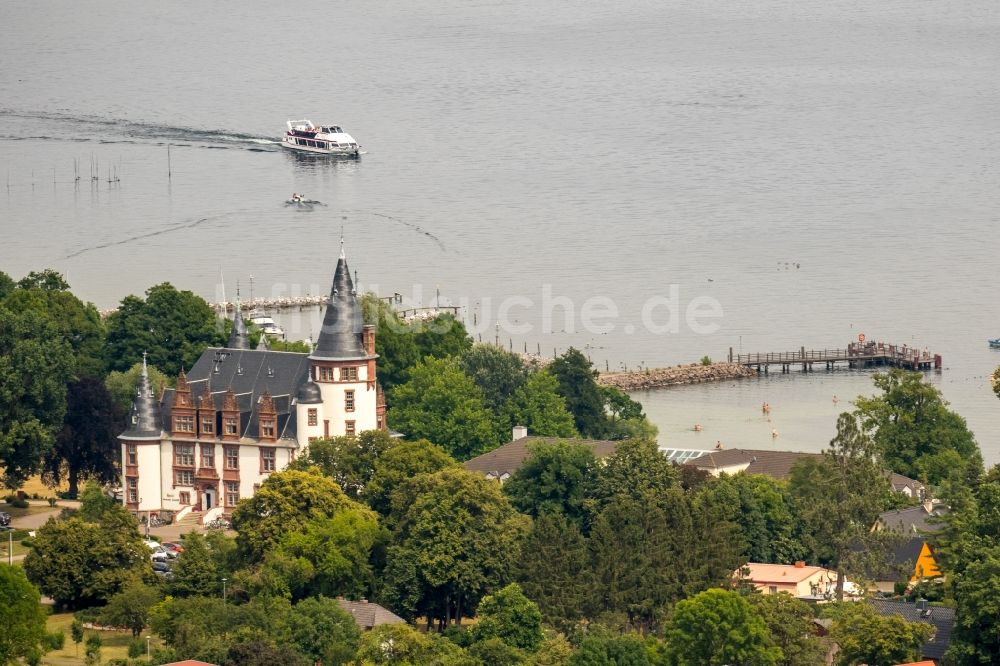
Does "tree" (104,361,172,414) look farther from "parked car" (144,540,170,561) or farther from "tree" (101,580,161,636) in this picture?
"tree" (101,580,161,636)

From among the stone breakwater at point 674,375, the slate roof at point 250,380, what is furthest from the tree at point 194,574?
the stone breakwater at point 674,375

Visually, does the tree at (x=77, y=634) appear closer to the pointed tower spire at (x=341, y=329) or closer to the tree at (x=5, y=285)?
the pointed tower spire at (x=341, y=329)

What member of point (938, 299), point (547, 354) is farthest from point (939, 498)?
point (938, 299)

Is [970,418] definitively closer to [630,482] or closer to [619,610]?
[630,482]

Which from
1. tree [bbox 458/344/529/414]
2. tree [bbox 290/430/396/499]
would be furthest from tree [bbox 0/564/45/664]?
tree [bbox 458/344/529/414]

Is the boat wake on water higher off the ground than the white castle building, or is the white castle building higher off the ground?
the boat wake on water

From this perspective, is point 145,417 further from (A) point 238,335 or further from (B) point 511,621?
(B) point 511,621
